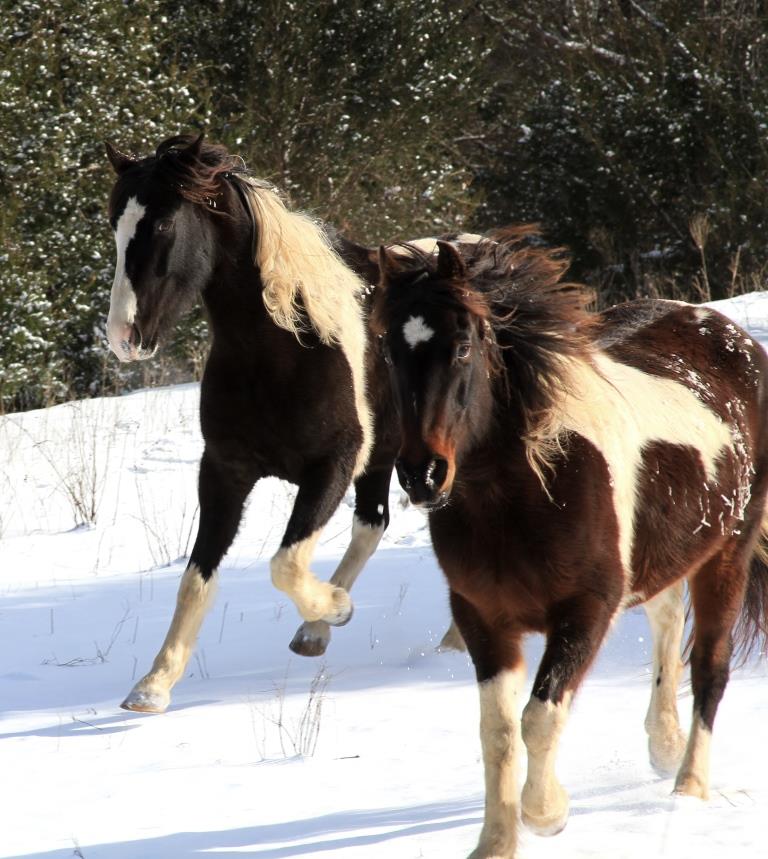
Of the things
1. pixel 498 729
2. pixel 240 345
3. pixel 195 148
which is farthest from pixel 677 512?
pixel 195 148

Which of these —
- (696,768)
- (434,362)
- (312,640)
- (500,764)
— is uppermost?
(434,362)

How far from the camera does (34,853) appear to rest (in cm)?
345

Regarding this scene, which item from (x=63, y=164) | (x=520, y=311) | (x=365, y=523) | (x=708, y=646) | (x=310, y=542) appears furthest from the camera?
(x=63, y=164)

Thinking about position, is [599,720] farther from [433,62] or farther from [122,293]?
[433,62]

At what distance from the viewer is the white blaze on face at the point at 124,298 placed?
15.3 feet

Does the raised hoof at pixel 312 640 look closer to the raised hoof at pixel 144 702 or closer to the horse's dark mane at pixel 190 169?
the raised hoof at pixel 144 702

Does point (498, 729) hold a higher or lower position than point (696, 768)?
higher

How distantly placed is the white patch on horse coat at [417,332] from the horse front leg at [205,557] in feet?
6.42

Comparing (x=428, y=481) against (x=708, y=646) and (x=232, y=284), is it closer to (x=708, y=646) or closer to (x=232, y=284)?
(x=708, y=646)

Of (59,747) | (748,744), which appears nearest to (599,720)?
(748,744)

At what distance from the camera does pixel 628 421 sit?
3629 mm

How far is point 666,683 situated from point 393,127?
13.2 m

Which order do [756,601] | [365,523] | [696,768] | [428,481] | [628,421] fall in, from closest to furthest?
1. [428,481]
2. [628,421]
3. [696,768]
4. [756,601]
5. [365,523]

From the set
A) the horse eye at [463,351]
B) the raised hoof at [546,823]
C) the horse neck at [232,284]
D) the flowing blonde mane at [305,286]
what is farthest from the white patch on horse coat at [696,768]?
the horse neck at [232,284]
